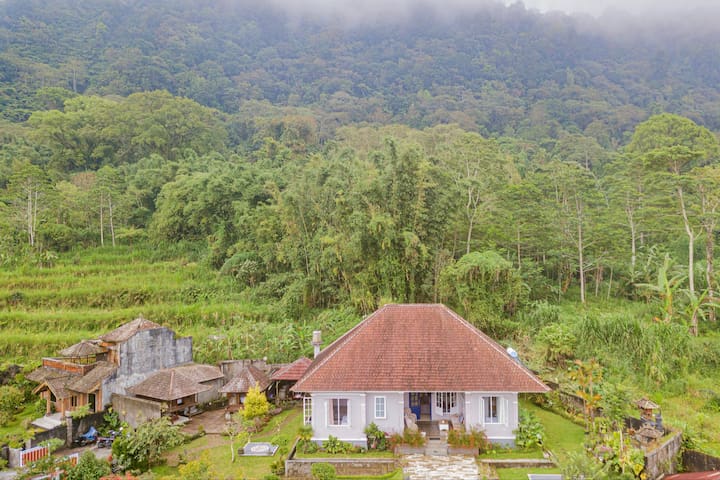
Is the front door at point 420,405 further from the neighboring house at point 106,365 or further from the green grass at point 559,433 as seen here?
the neighboring house at point 106,365

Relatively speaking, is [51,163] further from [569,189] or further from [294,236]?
[569,189]

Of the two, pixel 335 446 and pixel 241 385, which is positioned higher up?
pixel 241 385

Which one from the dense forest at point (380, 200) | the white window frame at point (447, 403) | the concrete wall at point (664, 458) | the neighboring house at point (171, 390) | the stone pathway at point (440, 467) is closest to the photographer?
the concrete wall at point (664, 458)

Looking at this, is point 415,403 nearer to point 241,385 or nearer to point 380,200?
point 241,385

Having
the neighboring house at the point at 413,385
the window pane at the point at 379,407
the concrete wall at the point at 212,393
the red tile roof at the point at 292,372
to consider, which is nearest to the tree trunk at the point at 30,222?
the concrete wall at the point at 212,393

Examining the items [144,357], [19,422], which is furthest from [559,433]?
[19,422]

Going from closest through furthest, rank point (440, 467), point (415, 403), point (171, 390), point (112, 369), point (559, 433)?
1. point (440, 467)
2. point (559, 433)
3. point (415, 403)
4. point (171, 390)
5. point (112, 369)

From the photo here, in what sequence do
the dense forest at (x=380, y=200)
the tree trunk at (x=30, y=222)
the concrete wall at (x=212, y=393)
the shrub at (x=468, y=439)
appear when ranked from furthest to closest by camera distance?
1. the tree trunk at (x=30, y=222)
2. the dense forest at (x=380, y=200)
3. the concrete wall at (x=212, y=393)
4. the shrub at (x=468, y=439)
